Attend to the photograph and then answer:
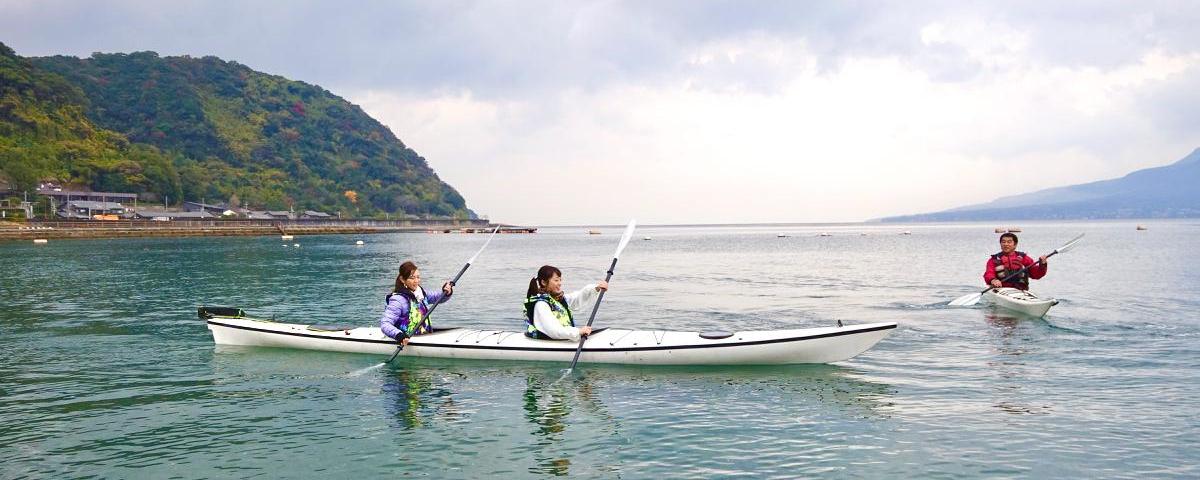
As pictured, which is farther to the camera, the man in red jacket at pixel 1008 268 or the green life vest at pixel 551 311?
the man in red jacket at pixel 1008 268

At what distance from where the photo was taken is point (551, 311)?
12.1 meters

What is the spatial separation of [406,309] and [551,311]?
8.63 ft

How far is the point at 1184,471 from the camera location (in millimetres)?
7180

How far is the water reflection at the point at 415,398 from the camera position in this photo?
9711 millimetres

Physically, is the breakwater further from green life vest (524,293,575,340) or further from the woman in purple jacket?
green life vest (524,293,575,340)

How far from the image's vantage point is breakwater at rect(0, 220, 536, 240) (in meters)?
80.9

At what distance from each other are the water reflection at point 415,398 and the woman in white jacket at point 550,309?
6.02 ft

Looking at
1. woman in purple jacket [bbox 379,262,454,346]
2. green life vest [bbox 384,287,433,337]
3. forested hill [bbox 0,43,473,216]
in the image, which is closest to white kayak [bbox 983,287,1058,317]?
woman in purple jacket [bbox 379,262,454,346]

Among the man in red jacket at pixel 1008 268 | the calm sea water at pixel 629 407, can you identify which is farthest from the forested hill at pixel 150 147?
the man in red jacket at pixel 1008 268

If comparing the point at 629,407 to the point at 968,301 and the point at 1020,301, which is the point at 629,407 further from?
the point at 968,301

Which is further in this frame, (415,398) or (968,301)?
(968,301)

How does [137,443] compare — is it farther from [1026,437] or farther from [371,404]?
[1026,437]

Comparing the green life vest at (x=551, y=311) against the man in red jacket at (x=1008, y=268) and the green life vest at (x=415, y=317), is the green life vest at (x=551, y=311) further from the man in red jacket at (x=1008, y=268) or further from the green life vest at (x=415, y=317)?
the man in red jacket at (x=1008, y=268)

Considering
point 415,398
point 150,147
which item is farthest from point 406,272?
point 150,147
